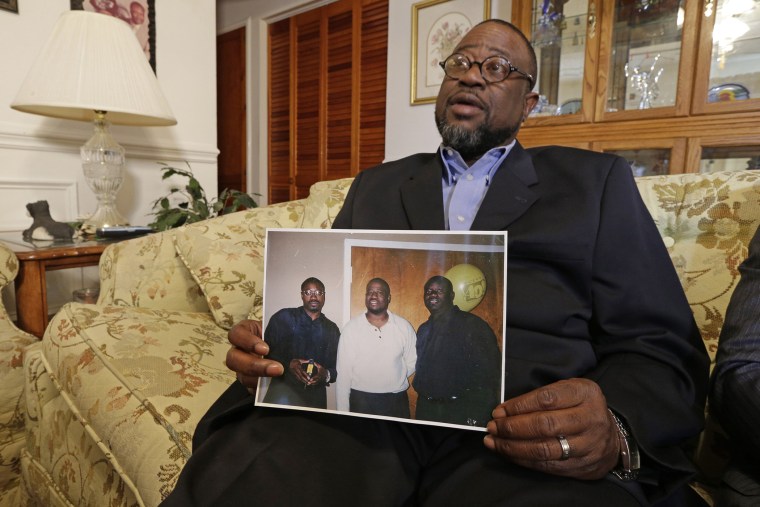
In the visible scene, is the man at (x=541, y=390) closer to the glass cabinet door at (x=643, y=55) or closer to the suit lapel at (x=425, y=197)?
the suit lapel at (x=425, y=197)

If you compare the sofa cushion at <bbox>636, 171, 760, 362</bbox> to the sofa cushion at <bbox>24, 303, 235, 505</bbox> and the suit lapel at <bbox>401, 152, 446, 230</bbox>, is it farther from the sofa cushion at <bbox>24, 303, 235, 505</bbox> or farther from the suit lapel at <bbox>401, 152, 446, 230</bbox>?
the sofa cushion at <bbox>24, 303, 235, 505</bbox>

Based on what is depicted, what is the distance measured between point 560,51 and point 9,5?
2.13 meters

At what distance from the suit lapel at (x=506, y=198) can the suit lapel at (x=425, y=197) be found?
77 mm

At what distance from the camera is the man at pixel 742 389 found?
0.62 metres

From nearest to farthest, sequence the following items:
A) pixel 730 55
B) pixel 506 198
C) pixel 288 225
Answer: pixel 506 198 → pixel 288 225 → pixel 730 55

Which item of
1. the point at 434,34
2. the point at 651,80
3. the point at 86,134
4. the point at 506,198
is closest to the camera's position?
the point at 506,198

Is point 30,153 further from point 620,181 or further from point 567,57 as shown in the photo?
point 567,57

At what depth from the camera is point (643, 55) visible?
181 centimetres

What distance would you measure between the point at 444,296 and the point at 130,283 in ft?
3.10

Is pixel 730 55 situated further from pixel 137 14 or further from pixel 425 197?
pixel 137 14

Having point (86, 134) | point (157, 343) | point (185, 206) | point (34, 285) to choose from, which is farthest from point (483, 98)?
point (86, 134)

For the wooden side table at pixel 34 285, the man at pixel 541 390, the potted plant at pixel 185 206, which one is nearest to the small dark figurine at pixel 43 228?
the wooden side table at pixel 34 285

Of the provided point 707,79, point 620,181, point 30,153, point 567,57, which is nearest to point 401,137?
point 567,57

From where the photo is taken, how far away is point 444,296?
1.86 ft
